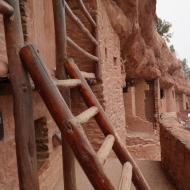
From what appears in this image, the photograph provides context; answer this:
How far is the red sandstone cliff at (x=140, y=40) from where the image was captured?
276 inches

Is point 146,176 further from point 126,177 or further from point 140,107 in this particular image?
point 140,107

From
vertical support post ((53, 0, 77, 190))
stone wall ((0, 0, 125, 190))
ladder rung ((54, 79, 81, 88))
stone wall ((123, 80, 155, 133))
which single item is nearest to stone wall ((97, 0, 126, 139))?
stone wall ((0, 0, 125, 190))

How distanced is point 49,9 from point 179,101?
53.0ft

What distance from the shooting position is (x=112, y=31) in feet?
22.6

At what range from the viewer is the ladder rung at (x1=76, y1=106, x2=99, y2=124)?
1.79m

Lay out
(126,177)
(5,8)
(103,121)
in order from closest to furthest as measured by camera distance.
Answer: (5,8), (126,177), (103,121)

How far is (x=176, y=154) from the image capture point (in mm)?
3633

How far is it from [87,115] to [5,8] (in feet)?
2.69

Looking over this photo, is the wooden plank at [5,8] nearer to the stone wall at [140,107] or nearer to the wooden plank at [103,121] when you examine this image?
the wooden plank at [103,121]

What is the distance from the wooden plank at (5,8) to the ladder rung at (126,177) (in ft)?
4.02

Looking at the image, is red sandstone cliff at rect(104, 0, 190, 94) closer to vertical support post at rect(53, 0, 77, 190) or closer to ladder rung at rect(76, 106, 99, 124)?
vertical support post at rect(53, 0, 77, 190)

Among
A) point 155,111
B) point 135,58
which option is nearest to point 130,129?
point 155,111

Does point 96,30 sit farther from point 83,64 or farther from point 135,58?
point 135,58

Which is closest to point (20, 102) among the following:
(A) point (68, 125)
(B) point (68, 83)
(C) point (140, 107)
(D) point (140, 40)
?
(A) point (68, 125)
